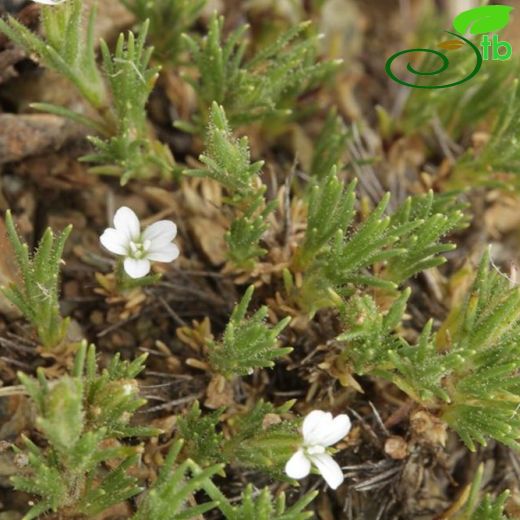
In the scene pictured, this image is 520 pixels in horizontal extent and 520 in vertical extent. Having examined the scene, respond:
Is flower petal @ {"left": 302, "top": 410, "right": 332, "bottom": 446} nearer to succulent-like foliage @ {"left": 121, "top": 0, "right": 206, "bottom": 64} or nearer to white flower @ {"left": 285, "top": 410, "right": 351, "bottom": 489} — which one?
white flower @ {"left": 285, "top": 410, "right": 351, "bottom": 489}

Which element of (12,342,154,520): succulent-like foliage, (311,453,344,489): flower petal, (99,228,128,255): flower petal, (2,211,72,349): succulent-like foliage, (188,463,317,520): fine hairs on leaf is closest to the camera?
(12,342,154,520): succulent-like foliage

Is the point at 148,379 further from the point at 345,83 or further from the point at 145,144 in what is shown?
the point at 345,83

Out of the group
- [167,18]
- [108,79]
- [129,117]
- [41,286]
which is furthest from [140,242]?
[167,18]

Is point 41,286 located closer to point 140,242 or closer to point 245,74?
point 140,242

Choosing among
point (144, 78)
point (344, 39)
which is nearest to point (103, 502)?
point (144, 78)

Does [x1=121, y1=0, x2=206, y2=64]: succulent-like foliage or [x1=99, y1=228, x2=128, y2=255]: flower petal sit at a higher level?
[x1=121, y1=0, x2=206, y2=64]: succulent-like foliage

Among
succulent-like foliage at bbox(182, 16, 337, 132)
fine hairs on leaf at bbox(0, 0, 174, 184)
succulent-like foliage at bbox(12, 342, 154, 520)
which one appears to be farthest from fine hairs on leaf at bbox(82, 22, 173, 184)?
succulent-like foliage at bbox(12, 342, 154, 520)
